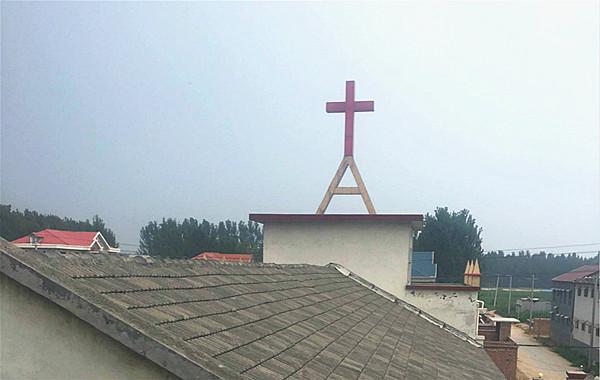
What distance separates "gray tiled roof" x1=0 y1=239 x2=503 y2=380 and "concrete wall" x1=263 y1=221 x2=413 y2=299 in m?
4.73

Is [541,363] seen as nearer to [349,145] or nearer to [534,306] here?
[349,145]

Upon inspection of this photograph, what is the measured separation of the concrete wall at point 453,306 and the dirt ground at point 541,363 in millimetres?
14890

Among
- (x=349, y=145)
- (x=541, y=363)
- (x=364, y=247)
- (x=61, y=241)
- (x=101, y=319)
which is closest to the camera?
(x=101, y=319)

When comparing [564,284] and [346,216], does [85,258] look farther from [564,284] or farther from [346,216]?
[564,284]

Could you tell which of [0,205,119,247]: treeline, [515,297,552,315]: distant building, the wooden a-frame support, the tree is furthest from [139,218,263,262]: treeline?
the wooden a-frame support

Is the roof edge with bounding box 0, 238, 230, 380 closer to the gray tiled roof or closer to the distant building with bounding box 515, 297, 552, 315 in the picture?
the gray tiled roof

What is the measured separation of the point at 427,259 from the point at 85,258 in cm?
1561

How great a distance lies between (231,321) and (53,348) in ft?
5.49

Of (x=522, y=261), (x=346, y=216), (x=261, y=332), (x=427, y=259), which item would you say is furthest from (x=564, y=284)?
Result: (x=522, y=261)

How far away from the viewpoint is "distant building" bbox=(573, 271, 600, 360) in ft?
110

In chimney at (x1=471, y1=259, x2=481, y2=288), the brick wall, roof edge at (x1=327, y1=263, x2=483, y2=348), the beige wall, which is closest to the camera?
roof edge at (x1=327, y1=263, x2=483, y2=348)

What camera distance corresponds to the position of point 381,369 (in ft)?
15.8

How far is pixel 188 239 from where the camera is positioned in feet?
233

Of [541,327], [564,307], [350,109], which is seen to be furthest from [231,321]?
[541,327]
